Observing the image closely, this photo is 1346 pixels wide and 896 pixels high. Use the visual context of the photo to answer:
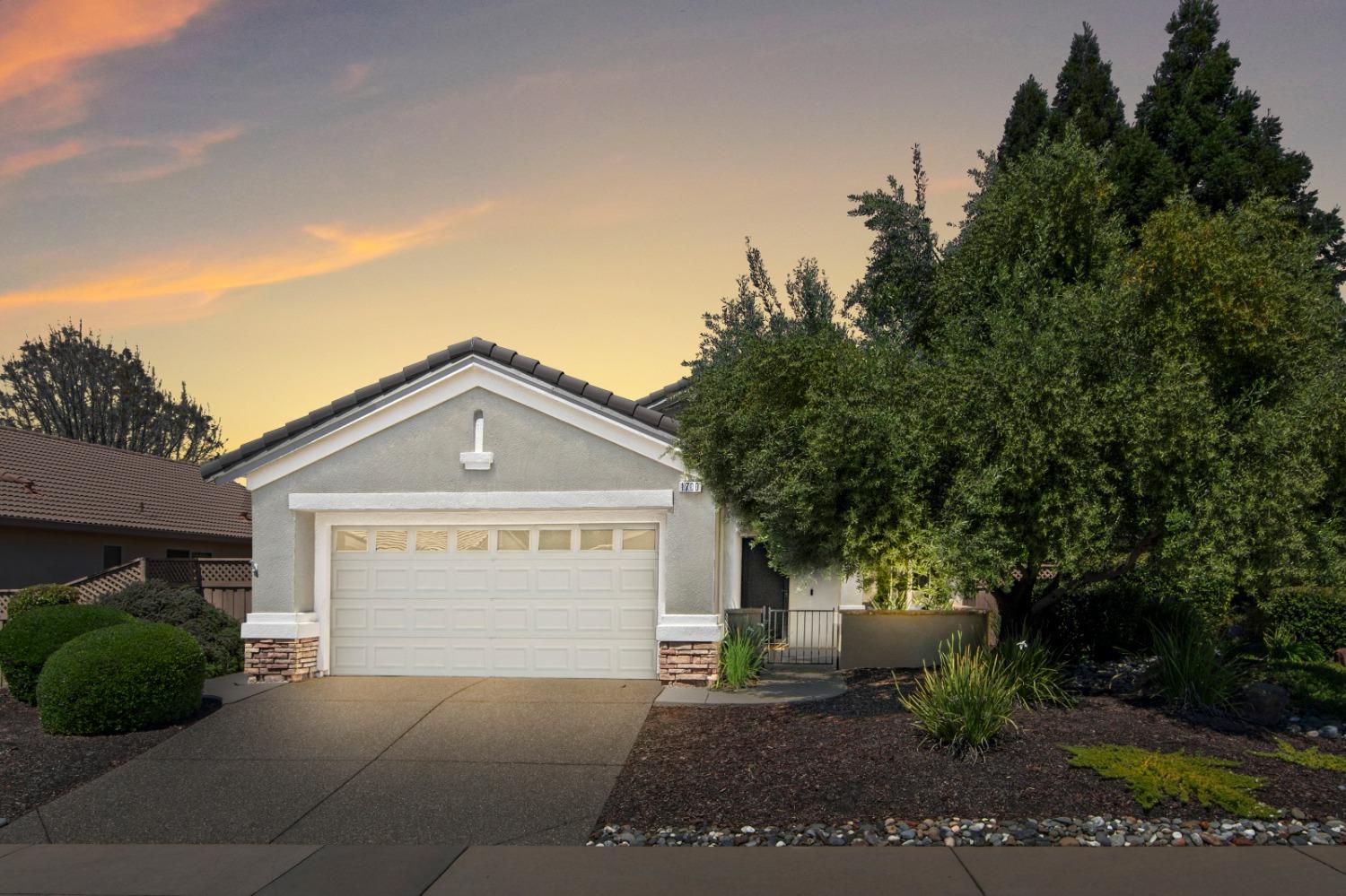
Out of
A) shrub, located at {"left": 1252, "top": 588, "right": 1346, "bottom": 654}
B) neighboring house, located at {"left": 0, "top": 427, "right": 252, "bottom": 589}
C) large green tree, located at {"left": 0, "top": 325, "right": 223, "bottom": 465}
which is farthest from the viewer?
large green tree, located at {"left": 0, "top": 325, "right": 223, "bottom": 465}

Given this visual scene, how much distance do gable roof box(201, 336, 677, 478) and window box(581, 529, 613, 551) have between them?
1.70m

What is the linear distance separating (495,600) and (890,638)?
630 cm

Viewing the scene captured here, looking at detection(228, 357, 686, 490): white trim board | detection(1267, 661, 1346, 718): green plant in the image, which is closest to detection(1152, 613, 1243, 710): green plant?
detection(1267, 661, 1346, 718): green plant

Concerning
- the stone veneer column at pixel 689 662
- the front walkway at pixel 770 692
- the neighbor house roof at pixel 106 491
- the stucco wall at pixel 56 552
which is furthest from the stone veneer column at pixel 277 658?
the stucco wall at pixel 56 552

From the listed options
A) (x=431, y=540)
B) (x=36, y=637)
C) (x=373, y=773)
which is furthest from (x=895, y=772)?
(x=36, y=637)

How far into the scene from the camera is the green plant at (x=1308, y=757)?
1046 cm

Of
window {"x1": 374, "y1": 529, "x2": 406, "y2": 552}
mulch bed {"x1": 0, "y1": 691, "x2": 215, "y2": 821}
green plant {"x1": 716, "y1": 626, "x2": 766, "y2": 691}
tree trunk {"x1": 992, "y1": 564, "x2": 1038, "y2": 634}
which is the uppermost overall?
window {"x1": 374, "y1": 529, "x2": 406, "y2": 552}

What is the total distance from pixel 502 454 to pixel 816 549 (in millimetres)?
4816

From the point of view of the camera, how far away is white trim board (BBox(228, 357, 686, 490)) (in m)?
15.6

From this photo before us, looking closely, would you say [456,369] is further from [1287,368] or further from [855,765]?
[1287,368]

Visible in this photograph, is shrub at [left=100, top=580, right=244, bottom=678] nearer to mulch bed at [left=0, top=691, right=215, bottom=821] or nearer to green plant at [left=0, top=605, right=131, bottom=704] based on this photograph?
green plant at [left=0, top=605, right=131, bottom=704]

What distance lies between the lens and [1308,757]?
34.9 ft

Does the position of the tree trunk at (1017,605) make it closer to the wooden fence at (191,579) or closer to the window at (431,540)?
the window at (431,540)

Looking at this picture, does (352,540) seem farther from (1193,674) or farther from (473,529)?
(1193,674)
